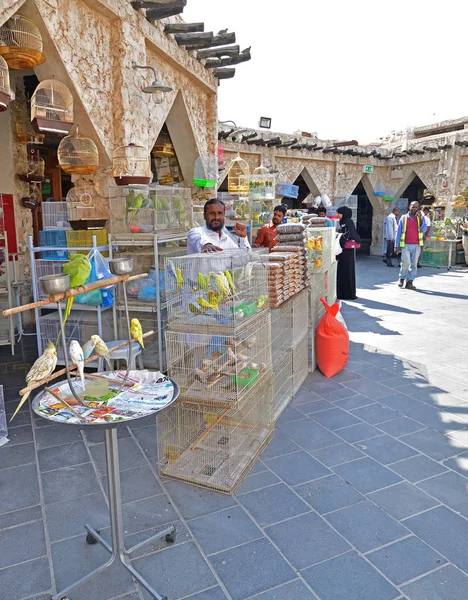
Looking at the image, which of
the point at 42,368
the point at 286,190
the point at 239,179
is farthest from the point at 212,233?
the point at 286,190

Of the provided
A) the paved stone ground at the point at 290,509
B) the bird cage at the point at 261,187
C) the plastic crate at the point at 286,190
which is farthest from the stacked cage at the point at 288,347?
the plastic crate at the point at 286,190

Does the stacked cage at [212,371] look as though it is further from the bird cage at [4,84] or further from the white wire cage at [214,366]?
the bird cage at [4,84]

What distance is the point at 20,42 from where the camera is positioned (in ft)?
11.8

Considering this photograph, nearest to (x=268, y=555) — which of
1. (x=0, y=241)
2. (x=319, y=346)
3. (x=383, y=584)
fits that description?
(x=383, y=584)

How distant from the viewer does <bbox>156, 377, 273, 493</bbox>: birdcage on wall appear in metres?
2.87

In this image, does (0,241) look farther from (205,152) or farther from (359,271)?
(359,271)

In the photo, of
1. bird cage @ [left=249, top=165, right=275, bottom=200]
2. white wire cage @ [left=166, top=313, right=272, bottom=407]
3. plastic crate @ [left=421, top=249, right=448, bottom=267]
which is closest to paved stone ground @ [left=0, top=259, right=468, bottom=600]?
white wire cage @ [left=166, top=313, right=272, bottom=407]

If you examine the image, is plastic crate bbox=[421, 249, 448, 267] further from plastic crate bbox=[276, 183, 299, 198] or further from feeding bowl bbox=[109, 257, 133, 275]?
feeding bowl bbox=[109, 257, 133, 275]

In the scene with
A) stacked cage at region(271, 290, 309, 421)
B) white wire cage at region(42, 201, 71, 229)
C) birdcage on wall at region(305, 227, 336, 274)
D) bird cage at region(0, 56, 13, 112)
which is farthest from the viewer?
white wire cage at region(42, 201, 71, 229)

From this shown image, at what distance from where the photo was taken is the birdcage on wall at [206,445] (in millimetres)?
2871

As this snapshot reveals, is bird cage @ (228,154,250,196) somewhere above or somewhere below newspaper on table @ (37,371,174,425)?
above

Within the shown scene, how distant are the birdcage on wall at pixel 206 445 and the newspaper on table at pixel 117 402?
0.74 meters

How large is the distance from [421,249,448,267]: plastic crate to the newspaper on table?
1314 cm

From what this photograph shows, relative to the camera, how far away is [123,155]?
15.8ft
